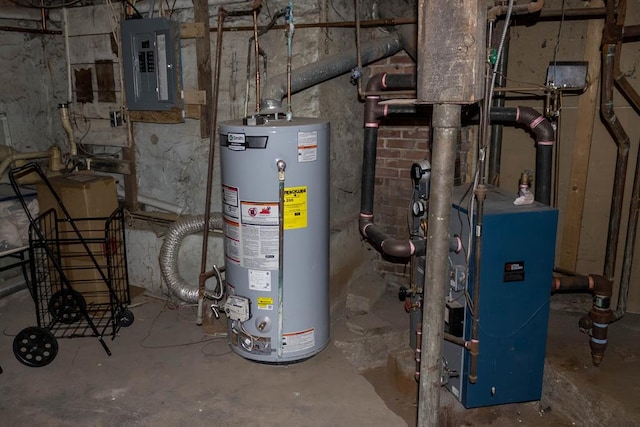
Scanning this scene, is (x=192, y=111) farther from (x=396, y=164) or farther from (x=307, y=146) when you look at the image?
(x=396, y=164)

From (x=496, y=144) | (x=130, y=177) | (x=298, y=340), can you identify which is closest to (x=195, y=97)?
(x=130, y=177)

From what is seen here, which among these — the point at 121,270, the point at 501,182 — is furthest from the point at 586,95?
the point at 121,270

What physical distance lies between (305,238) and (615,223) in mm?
1863

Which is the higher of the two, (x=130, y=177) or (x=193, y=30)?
(x=193, y=30)

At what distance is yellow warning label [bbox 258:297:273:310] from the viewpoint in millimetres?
2844

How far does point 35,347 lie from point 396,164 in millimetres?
2509

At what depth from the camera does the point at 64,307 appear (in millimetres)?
3395

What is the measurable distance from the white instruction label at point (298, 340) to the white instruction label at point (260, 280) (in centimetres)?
29

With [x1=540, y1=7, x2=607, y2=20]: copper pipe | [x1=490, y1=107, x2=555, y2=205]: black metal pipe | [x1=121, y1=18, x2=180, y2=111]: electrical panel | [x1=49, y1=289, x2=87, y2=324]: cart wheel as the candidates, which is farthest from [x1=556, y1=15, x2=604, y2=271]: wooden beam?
[x1=49, y1=289, x2=87, y2=324]: cart wheel

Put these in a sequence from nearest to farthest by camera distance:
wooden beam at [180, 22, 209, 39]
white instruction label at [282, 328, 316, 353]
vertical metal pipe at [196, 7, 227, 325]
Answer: white instruction label at [282, 328, 316, 353]
vertical metal pipe at [196, 7, 227, 325]
wooden beam at [180, 22, 209, 39]

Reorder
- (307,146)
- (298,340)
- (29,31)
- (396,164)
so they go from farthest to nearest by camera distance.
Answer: (29,31), (396,164), (298,340), (307,146)

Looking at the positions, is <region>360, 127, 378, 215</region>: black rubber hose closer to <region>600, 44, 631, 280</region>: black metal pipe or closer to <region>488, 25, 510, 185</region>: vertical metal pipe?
<region>488, 25, 510, 185</region>: vertical metal pipe

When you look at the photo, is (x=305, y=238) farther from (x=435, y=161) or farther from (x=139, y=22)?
(x=139, y=22)

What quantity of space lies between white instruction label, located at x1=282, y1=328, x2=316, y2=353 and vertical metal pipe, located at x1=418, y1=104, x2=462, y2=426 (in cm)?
109
